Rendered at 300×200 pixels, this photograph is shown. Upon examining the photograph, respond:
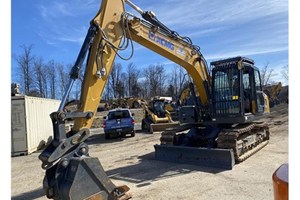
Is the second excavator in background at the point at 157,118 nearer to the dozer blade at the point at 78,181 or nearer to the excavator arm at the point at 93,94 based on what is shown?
the excavator arm at the point at 93,94

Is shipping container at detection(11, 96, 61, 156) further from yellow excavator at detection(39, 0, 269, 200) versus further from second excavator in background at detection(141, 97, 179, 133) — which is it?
yellow excavator at detection(39, 0, 269, 200)

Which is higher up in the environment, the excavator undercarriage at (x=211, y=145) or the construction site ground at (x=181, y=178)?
the excavator undercarriage at (x=211, y=145)

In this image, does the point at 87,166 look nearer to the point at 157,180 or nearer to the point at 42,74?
the point at 157,180

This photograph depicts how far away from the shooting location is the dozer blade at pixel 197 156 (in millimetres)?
7977

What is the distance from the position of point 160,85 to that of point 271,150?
63125 millimetres

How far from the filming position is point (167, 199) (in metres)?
5.84

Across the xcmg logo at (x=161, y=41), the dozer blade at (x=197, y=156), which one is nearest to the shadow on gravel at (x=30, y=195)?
the dozer blade at (x=197, y=156)

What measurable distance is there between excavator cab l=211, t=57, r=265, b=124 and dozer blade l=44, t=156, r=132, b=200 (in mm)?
5224

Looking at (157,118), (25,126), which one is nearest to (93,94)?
(25,126)

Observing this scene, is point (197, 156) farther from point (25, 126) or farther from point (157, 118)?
point (157, 118)

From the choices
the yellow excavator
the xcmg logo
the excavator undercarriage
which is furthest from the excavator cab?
the xcmg logo

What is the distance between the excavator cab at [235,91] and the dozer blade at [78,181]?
522 cm
